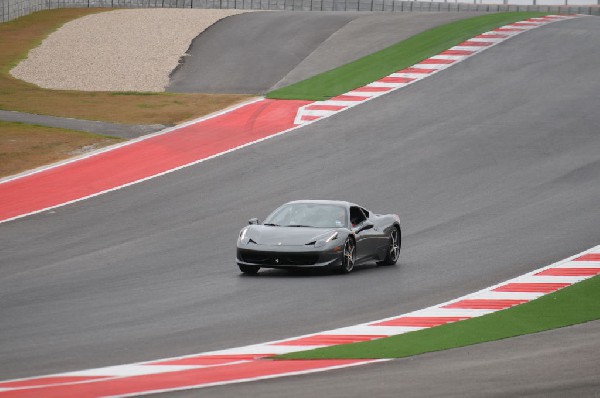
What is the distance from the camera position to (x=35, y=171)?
28.5 metres

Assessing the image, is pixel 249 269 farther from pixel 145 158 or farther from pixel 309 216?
pixel 145 158

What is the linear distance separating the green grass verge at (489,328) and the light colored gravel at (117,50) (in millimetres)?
25693

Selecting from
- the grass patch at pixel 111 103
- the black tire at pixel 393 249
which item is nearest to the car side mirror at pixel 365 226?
the black tire at pixel 393 249

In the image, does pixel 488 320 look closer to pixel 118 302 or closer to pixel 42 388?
pixel 118 302

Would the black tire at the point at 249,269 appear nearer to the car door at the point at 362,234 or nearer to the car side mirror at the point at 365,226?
the car door at the point at 362,234

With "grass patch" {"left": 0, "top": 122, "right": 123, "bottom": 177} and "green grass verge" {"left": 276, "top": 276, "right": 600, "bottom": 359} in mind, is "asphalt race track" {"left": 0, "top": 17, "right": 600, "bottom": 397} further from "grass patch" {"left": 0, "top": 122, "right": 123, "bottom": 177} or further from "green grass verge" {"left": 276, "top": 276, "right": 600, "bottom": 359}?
"grass patch" {"left": 0, "top": 122, "right": 123, "bottom": 177}

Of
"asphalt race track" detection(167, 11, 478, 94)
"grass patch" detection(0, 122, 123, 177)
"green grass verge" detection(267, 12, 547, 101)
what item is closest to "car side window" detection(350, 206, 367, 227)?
"grass patch" detection(0, 122, 123, 177)

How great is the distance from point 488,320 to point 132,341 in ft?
14.2

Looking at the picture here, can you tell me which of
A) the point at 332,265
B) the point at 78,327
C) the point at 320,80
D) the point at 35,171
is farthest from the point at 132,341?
the point at 320,80

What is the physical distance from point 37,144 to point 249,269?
14.0 m

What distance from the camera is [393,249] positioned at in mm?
20219

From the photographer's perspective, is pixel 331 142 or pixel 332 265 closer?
pixel 332 265

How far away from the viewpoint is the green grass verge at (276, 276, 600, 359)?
40.0ft

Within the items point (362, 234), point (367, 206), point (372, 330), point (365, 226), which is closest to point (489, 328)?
point (372, 330)
